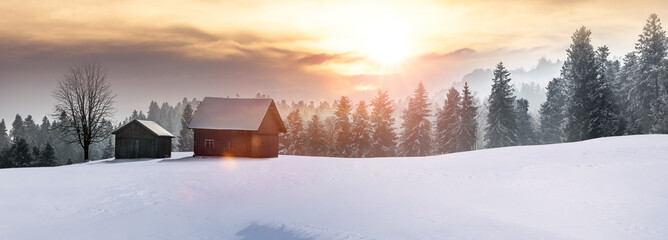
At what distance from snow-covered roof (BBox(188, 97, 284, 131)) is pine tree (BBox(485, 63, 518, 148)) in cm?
3461

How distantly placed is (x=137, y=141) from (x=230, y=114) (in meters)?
10.0

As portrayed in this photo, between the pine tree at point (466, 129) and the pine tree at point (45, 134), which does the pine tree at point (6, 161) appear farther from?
the pine tree at point (466, 129)

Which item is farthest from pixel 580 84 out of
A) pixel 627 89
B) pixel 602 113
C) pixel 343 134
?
pixel 343 134

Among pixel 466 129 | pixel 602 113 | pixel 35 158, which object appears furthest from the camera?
pixel 35 158

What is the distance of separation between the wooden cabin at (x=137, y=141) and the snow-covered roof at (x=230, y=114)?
4545 millimetres

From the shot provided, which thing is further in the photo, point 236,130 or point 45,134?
point 45,134

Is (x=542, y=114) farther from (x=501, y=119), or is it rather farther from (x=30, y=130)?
(x=30, y=130)

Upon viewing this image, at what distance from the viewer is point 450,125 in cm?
6762

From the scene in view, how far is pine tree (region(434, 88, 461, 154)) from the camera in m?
67.1

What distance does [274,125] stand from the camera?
154 feet

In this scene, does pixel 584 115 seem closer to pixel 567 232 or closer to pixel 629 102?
pixel 629 102

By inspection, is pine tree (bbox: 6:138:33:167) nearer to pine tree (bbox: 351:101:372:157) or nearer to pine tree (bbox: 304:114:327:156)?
pine tree (bbox: 304:114:327:156)

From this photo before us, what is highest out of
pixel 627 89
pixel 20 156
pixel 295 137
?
pixel 627 89

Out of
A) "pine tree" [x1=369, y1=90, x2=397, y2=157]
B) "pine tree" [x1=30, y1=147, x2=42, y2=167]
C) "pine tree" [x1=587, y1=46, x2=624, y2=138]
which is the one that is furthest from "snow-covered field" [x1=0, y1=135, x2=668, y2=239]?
"pine tree" [x1=30, y1=147, x2=42, y2=167]
